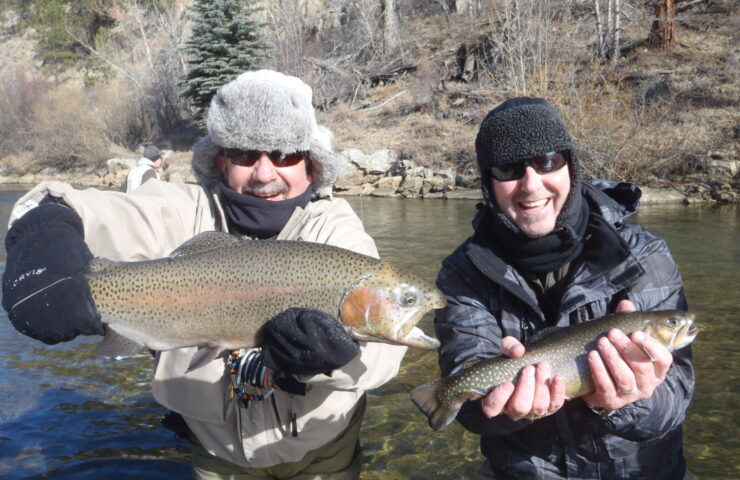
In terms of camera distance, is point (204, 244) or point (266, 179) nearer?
point (204, 244)

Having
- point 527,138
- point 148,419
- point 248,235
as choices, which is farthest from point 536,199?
point 148,419

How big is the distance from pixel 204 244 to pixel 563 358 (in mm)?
1628

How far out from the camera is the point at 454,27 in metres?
33.5

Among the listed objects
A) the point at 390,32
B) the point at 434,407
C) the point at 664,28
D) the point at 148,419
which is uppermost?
the point at 390,32

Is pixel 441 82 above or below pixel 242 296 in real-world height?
above

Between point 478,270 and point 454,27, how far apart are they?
1301 inches

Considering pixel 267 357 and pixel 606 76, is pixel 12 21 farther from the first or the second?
pixel 267 357

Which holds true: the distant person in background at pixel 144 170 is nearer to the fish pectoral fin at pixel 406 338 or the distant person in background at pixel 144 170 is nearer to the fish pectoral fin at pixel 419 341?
the fish pectoral fin at pixel 406 338

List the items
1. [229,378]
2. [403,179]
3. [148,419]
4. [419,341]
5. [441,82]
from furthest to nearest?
[441,82], [403,179], [148,419], [229,378], [419,341]

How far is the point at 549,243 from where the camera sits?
2.77m

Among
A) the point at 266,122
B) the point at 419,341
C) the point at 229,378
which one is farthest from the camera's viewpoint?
the point at 266,122

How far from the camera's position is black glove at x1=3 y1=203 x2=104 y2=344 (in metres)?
2.36

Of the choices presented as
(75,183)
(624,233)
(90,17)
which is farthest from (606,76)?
(90,17)

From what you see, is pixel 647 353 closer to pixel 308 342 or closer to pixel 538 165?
pixel 538 165
